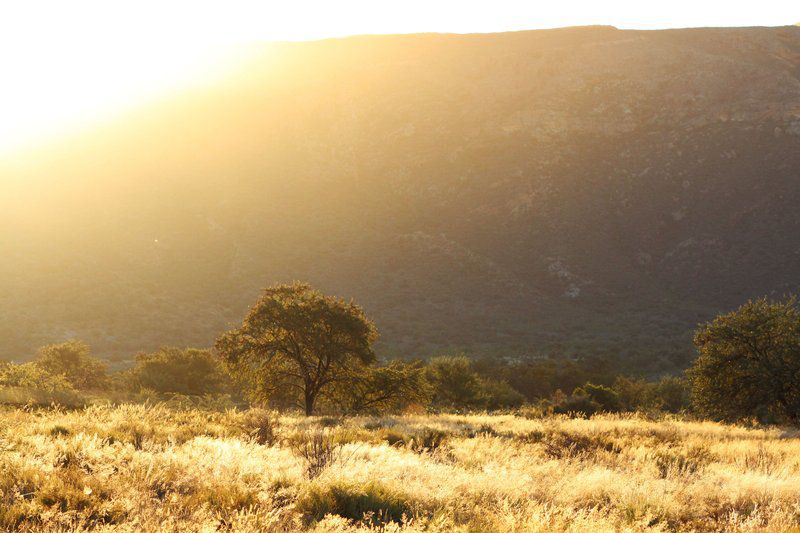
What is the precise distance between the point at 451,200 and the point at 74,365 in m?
62.4

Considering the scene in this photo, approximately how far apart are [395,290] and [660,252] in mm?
34347

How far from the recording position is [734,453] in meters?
12.5

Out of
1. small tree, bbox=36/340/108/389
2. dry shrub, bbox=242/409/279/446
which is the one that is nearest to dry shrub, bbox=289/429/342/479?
dry shrub, bbox=242/409/279/446

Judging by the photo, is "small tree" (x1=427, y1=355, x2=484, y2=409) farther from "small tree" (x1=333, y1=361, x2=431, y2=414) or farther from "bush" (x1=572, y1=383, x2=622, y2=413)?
"small tree" (x1=333, y1=361, x2=431, y2=414)

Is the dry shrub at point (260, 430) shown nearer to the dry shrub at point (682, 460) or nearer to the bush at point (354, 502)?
the bush at point (354, 502)

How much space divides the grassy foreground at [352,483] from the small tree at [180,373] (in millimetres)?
22105

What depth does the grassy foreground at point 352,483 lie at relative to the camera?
6.03 m

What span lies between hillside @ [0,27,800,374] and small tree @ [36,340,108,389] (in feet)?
45.0

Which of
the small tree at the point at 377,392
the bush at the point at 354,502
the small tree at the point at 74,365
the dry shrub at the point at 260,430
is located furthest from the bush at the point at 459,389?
the bush at the point at 354,502

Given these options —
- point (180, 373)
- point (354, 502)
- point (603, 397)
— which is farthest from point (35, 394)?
point (603, 397)

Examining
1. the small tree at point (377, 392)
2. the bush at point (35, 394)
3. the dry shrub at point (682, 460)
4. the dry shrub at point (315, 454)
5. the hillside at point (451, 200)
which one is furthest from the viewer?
the hillside at point (451, 200)

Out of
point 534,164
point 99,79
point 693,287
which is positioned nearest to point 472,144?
point 534,164

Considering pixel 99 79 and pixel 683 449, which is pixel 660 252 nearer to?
pixel 683 449

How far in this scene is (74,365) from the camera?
3538 centimetres
